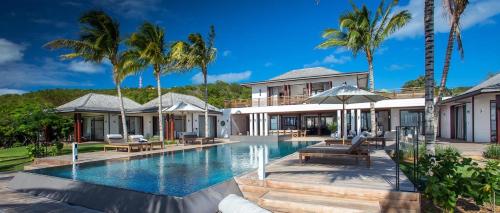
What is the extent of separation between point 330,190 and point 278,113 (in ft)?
74.7

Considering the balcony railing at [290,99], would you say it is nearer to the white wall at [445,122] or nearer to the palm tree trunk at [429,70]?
the white wall at [445,122]

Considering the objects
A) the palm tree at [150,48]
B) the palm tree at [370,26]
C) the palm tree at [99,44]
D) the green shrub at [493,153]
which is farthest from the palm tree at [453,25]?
the palm tree at [99,44]

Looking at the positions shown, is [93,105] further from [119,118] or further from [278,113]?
[278,113]

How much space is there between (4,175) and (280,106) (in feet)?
65.9

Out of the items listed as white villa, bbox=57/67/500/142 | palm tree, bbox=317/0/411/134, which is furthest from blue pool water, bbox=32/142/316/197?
palm tree, bbox=317/0/411/134

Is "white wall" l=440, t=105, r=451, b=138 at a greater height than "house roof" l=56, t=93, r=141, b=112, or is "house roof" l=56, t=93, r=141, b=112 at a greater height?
"house roof" l=56, t=93, r=141, b=112

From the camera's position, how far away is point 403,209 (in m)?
5.17

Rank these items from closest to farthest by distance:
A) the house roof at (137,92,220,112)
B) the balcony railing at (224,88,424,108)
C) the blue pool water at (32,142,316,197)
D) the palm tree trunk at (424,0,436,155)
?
the palm tree trunk at (424,0,436,155) < the blue pool water at (32,142,316,197) < the balcony railing at (224,88,424,108) < the house roof at (137,92,220,112)

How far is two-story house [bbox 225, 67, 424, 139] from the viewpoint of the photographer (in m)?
24.1

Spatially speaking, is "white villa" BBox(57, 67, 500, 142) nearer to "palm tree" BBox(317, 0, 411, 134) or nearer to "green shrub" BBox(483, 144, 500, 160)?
"palm tree" BBox(317, 0, 411, 134)

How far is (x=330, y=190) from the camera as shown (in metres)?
5.72

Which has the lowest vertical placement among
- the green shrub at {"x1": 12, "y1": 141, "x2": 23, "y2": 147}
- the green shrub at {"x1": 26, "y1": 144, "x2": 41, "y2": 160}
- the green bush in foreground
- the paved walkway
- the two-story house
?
the green shrub at {"x1": 12, "y1": 141, "x2": 23, "y2": 147}

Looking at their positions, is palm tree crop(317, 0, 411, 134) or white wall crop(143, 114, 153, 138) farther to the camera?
white wall crop(143, 114, 153, 138)

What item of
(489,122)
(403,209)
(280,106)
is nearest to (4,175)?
(403,209)
